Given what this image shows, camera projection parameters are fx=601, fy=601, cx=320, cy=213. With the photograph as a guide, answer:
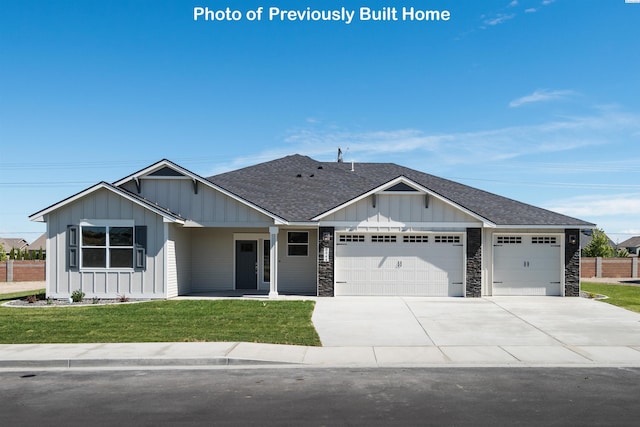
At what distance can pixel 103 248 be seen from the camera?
20766 millimetres

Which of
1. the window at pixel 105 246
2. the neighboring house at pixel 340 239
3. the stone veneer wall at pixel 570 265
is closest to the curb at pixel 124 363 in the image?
the neighboring house at pixel 340 239

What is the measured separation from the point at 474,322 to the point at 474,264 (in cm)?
611

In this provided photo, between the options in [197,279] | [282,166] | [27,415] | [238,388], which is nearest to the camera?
[27,415]

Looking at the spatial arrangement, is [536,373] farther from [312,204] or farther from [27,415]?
[312,204]

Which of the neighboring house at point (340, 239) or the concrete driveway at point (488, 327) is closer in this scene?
the concrete driveway at point (488, 327)

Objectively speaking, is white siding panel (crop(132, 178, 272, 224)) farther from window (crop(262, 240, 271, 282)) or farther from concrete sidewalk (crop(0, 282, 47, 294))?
concrete sidewalk (crop(0, 282, 47, 294))

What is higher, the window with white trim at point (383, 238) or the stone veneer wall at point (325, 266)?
the window with white trim at point (383, 238)

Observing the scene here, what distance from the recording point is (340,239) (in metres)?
22.2

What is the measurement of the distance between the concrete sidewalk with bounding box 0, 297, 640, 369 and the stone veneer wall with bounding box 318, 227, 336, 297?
3.25 m

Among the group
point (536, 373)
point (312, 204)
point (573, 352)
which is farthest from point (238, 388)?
point (312, 204)

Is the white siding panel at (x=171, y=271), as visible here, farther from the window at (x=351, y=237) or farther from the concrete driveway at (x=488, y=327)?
the window at (x=351, y=237)

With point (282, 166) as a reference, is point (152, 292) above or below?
below

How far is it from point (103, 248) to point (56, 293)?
223 cm

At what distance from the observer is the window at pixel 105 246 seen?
20734 mm
